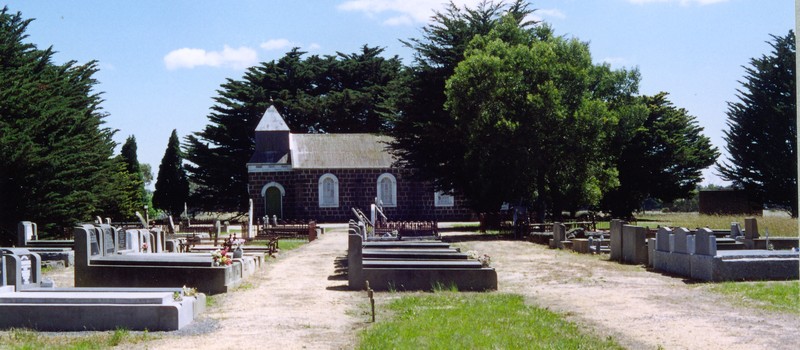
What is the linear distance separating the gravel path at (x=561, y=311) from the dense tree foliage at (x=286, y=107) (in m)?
36.8

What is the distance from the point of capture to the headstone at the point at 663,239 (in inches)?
787

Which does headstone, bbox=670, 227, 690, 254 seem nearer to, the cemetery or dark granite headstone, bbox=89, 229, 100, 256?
the cemetery

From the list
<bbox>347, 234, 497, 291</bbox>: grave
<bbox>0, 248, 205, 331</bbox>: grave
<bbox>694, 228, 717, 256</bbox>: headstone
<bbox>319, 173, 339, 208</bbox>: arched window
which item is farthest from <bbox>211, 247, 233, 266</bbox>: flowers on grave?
<bbox>319, 173, 339, 208</bbox>: arched window

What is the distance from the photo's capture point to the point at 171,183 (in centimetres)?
5975

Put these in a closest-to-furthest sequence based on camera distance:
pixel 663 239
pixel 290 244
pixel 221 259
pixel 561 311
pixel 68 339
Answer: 1. pixel 68 339
2. pixel 561 311
3. pixel 221 259
4. pixel 663 239
5. pixel 290 244

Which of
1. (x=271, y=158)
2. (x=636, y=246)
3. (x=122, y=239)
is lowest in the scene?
(x=636, y=246)

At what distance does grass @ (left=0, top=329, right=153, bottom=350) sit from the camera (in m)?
10.6

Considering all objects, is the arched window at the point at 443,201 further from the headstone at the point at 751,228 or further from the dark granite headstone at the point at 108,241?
the dark granite headstone at the point at 108,241

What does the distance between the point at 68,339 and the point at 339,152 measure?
40693 mm

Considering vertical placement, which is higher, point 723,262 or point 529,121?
point 529,121

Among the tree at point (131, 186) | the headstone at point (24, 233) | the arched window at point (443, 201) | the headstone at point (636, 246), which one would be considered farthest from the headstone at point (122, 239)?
the arched window at point (443, 201)

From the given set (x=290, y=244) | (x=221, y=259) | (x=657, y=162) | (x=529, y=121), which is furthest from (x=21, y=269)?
(x=657, y=162)

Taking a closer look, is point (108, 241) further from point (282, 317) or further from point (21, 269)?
point (282, 317)

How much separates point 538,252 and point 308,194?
1026 inches
